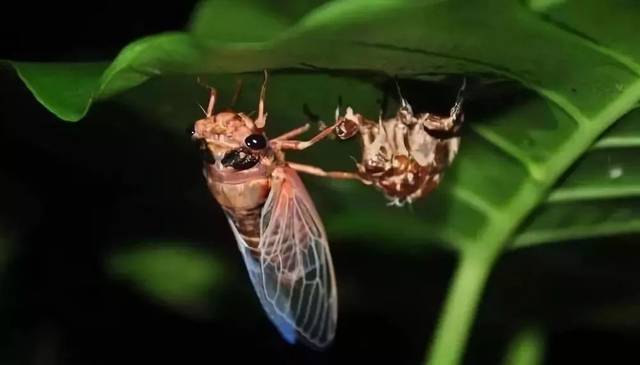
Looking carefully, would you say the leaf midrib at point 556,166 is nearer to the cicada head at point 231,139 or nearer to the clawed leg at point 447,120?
the clawed leg at point 447,120

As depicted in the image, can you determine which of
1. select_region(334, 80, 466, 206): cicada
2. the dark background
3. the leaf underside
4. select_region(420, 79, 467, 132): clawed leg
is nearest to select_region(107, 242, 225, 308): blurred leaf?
the dark background

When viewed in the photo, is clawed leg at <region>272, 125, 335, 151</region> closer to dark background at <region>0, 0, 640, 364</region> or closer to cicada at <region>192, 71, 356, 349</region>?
cicada at <region>192, 71, 356, 349</region>

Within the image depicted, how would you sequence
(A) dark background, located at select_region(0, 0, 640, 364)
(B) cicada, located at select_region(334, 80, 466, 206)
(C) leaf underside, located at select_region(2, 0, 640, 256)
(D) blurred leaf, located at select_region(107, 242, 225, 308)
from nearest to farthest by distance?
(C) leaf underside, located at select_region(2, 0, 640, 256) < (B) cicada, located at select_region(334, 80, 466, 206) < (A) dark background, located at select_region(0, 0, 640, 364) < (D) blurred leaf, located at select_region(107, 242, 225, 308)

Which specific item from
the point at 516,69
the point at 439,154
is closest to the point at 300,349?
the point at 439,154

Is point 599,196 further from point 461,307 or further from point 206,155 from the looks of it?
point 206,155

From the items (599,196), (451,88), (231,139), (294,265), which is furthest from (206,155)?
(599,196)

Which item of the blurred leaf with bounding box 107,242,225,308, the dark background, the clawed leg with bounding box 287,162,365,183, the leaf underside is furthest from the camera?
the blurred leaf with bounding box 107,242,225,308

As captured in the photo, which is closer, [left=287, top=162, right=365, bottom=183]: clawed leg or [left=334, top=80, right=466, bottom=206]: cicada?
[left=334, top=80, right=466, bottom=206]: cicada
